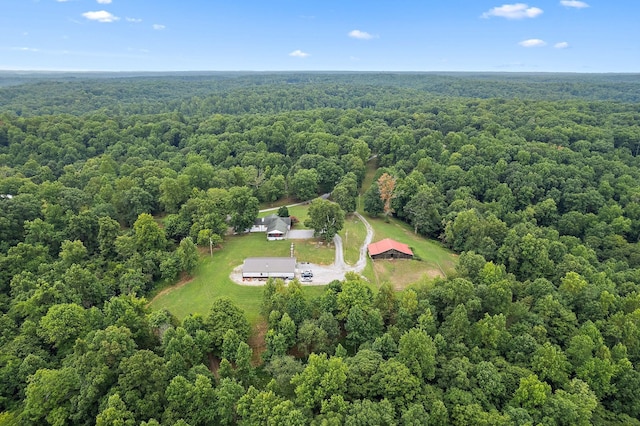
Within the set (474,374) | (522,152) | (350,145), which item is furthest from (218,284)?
(522,152)

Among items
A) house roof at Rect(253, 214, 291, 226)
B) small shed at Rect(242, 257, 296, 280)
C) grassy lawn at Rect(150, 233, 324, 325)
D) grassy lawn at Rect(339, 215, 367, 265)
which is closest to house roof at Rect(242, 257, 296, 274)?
small shed at Rect(242, 257, 296, 280)

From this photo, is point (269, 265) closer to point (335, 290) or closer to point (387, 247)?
point (335, 290)

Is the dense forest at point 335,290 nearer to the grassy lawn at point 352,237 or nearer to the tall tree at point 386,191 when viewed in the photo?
the tall tree at point 386,191

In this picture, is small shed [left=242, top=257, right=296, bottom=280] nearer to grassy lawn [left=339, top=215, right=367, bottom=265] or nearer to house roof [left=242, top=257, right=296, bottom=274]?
house roof [left=242, top=257, right=296, bottom=274]

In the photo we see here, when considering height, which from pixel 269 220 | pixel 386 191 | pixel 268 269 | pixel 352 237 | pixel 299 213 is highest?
pixel 386 191

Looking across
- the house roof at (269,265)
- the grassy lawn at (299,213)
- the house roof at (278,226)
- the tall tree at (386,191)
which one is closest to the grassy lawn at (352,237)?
the tall tree at (386,191)

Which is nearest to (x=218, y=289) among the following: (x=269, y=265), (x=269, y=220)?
(x=269, y=265)

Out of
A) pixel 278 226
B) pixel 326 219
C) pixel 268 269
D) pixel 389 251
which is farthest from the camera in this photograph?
pixel 278 226

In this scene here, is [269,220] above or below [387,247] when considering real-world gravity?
above
